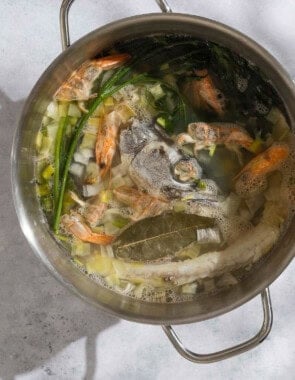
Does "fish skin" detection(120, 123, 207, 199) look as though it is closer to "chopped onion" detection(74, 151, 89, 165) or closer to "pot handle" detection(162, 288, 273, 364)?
"chopped onion" detection(74, 151, 89, 165)

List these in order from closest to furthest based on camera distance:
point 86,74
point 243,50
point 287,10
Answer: point 243,50 < point 86,74 < point 287,10

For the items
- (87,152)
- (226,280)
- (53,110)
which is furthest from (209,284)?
(53,110)

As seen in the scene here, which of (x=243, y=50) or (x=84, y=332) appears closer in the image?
(x=243, y=50)

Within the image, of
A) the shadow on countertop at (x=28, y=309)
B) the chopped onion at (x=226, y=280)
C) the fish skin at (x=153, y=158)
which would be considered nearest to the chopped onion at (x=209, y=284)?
the chopped onion at (x=226, y=280)

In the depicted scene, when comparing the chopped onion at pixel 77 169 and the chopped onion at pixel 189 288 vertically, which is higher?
the chopped onion at pixel 77 169

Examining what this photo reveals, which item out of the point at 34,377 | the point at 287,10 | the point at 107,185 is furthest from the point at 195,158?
the point at 34,377

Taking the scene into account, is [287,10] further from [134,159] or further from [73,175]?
[73,175]

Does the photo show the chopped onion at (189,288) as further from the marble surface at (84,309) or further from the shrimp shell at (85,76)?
the shrimp shell at (85,76)
